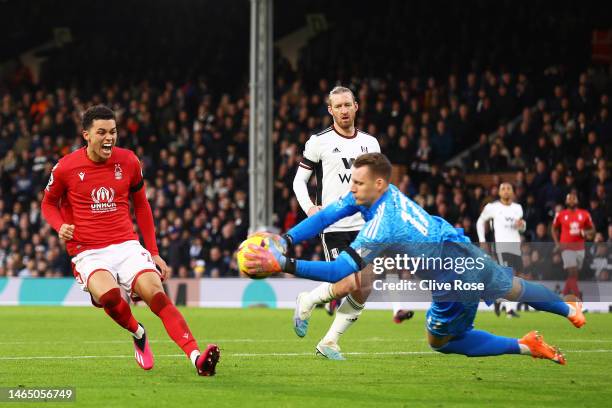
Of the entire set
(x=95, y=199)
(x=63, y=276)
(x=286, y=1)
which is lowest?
(x=63, y=276)

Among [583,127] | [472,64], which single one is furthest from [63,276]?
[583,127]

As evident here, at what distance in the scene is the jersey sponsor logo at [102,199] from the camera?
875 centimetres

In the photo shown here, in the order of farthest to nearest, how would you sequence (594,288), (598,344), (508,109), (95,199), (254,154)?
1. (508,109)
2. (254,154)
3. (594,288)
4. (598,344)
5. (95,199)

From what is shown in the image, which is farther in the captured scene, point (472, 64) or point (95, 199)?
point (472, 64)

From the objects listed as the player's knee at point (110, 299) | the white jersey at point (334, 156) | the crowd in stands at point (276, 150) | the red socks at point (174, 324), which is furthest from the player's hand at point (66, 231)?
the crowd in stands at point (276, 150)

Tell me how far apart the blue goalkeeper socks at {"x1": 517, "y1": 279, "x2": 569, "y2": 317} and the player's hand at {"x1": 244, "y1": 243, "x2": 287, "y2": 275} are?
2.05 meters

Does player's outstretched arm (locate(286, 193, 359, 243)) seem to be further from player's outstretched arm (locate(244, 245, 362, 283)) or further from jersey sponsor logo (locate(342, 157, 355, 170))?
jersey sponsor logo (locate(342, 157, 355, 170))

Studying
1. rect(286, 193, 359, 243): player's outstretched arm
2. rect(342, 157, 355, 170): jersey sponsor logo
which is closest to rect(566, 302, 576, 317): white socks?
rect(286, 193, 359, 243): player's outstretched arm

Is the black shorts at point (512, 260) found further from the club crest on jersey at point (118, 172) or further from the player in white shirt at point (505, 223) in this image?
the club crest on jersey at point (118, 172)

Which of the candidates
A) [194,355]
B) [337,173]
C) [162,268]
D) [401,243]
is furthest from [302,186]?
[401,243]

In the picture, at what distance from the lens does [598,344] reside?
11258mm

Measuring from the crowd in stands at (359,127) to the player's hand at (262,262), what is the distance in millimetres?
12757

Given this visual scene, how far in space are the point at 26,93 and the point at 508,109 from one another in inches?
569

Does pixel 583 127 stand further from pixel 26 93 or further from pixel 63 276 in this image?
pixel 26 93
